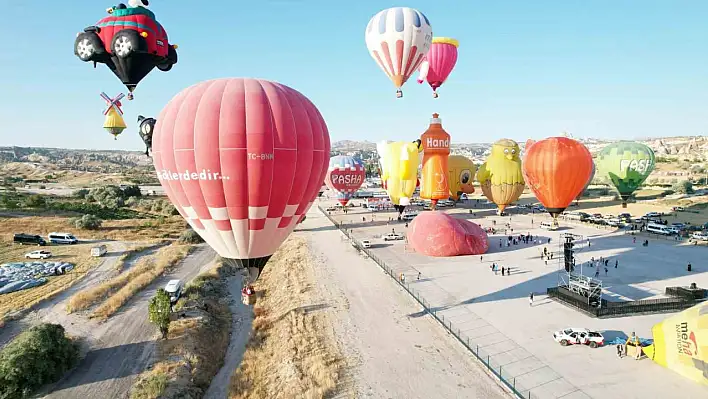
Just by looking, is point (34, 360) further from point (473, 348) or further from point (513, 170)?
point (513, 170)

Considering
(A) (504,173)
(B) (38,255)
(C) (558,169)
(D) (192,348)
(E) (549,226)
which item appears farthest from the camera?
(A) (504,173)

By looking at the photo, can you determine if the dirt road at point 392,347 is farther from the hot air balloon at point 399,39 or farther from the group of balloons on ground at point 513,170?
the hot air balloon at point 399,39

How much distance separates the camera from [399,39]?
2253cm

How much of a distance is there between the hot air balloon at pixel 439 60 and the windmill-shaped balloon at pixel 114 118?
20.7 m

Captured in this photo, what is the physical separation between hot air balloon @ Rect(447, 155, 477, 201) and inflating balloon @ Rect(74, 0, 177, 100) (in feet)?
102

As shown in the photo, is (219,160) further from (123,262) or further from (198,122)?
(123,262)

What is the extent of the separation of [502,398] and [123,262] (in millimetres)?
23420

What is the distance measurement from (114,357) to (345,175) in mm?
25982

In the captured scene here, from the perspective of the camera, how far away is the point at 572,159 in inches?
856

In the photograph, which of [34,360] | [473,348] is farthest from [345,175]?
[34,360]

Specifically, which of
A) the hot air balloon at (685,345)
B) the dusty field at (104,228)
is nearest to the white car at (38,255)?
the dusty field at (104,228)

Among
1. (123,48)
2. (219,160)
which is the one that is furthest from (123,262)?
(219,160)

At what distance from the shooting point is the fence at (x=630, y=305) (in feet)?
49.1

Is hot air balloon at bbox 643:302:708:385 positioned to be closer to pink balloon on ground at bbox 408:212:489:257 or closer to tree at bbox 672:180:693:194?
pink balloon on ground at bbox 408:212:489:257
